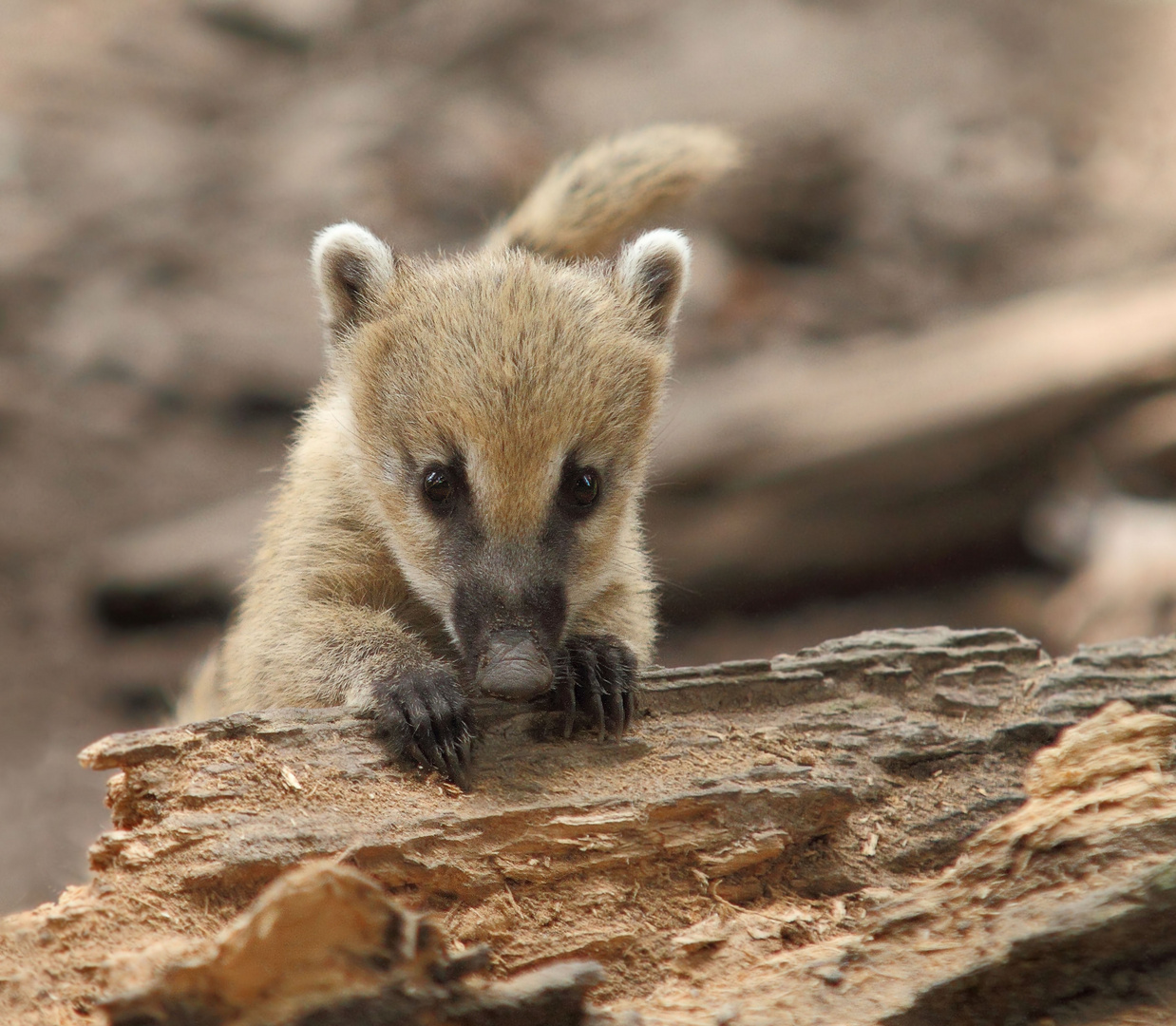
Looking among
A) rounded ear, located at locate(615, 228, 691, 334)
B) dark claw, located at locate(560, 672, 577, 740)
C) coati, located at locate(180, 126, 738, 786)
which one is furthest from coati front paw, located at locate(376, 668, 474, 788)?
rounded ear, located at locate(615, 228, 691, 334)

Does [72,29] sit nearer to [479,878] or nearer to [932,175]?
[932,175]

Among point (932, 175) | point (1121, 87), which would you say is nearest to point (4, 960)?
point (932, 175)

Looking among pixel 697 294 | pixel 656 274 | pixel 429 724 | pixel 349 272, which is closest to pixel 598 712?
pixel 429 724

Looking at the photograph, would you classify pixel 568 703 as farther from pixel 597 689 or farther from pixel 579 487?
pixel 579 487

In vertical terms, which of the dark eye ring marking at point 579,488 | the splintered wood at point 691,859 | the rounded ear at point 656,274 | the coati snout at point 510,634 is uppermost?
the rounded ear at point 656,274

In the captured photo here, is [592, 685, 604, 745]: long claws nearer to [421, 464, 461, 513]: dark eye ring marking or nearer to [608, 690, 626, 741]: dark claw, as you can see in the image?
[608, 690, 626, 741]: dark claw

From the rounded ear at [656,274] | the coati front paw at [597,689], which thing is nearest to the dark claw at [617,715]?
the coati front paw at [597,689]

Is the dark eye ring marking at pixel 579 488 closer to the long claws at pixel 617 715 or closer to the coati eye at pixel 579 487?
the coati eye at pixel 579 487
